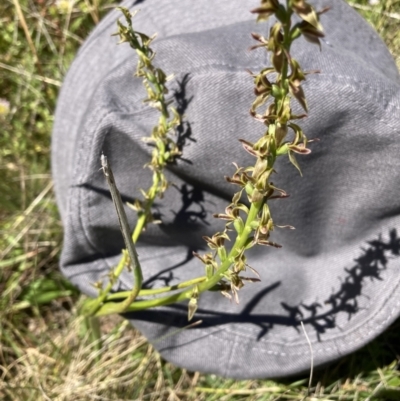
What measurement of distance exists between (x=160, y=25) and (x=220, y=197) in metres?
0.34

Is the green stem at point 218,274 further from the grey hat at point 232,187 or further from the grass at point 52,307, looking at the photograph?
the grass at point 52,307

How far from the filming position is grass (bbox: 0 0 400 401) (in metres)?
1.22

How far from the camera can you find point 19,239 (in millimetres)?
1378

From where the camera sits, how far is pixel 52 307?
1.40 m

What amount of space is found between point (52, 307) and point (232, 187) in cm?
73

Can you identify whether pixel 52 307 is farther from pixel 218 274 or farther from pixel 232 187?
pixel 218 274

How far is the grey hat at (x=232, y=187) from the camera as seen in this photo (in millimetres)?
823

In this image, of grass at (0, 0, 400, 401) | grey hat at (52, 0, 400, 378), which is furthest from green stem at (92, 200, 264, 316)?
grass at (0, 0, 400, 401)

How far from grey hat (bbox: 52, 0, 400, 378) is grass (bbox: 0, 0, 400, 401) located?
19 centimetres

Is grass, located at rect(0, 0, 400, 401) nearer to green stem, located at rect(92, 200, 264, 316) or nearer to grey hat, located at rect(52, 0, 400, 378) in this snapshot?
grey hat, located at rect(52, 0, 400, 378)

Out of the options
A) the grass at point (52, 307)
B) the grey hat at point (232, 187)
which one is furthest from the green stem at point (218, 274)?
the grass at point (52, 307)

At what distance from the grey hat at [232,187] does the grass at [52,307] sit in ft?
0.62

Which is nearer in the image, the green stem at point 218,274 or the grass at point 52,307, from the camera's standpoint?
the green stem at point 218,274

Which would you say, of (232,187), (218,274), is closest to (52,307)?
(232,187)
